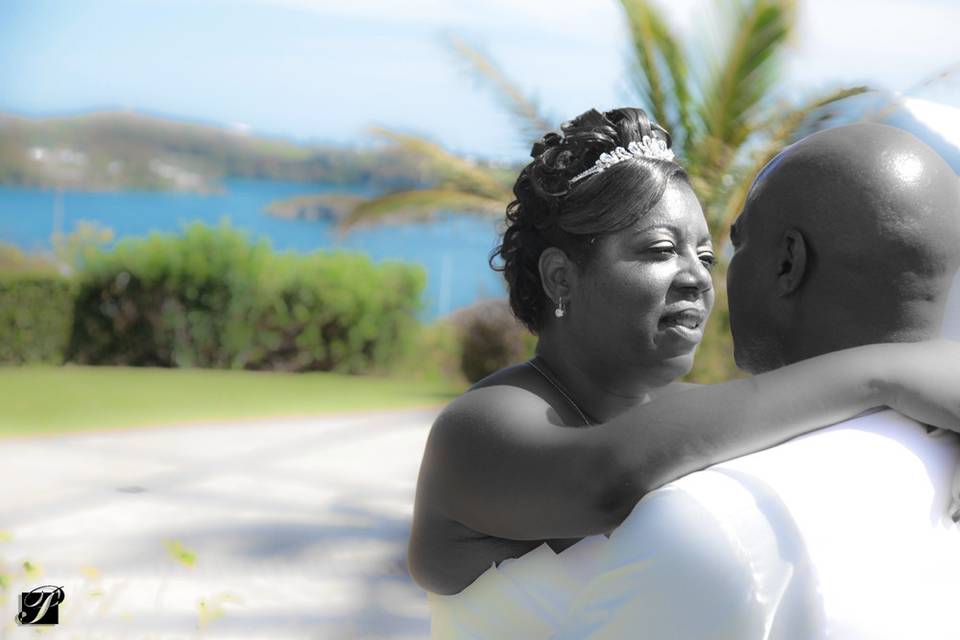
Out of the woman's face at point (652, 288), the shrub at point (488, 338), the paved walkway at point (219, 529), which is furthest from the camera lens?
the shrub at point (488, 338)

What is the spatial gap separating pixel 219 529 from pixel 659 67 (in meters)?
5.38

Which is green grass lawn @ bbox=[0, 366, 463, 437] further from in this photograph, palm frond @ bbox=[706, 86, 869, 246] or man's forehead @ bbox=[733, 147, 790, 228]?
man's forehead @ bbox=[733, 147, 790, 228]

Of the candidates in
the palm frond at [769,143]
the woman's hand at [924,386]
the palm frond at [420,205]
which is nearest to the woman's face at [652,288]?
the woman's hand at [924,386]

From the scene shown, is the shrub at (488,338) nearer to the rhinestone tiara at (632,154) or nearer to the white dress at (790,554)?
the rhinestone tiara at (632,154)

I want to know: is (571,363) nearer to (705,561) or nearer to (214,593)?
(705,561)

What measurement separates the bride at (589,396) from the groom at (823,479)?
0.05 meters

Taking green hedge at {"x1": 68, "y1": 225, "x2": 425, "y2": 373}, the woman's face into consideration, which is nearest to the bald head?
the woman's face

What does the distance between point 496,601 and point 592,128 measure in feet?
2.69

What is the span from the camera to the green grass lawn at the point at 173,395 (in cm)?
1335

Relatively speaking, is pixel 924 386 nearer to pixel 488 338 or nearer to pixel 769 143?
pixel 769 143

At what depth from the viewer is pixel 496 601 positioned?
179 centimetres

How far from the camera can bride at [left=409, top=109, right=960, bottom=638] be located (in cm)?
138

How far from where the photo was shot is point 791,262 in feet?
4.71

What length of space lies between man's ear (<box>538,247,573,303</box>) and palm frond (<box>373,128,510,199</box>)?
8227 mm
